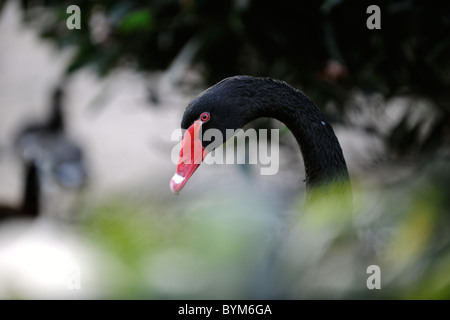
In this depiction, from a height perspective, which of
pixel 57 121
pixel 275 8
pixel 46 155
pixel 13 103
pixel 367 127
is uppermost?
pixel 13 103

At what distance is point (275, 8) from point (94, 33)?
51 cm

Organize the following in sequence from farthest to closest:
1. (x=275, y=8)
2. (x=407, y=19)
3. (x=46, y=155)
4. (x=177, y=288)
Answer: (x=46, y=155) < (x=275, y=8) < (x=407, y=19) < (x=177, y=288)

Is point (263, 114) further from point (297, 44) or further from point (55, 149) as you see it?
point (55, 149)

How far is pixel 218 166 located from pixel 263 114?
3.25ft

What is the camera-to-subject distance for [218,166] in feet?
5.73

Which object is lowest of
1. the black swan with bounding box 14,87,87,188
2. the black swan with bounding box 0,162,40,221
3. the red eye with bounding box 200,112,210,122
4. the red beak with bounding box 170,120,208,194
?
the red beak with bounding box 170,120,208,194

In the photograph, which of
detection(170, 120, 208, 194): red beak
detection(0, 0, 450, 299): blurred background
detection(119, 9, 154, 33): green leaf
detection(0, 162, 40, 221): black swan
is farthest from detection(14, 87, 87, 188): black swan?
detection(170, 120, 208, 194): red beak

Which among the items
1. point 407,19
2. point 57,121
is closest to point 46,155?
point 57,121

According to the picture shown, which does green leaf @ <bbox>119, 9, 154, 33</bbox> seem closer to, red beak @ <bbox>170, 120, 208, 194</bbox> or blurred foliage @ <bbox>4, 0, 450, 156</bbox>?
blurred foliage @ <bbox>4, 0, 450, 156</bbox>

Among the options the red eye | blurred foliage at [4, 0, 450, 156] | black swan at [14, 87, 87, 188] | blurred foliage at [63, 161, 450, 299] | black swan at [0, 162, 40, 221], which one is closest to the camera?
blurred foliage at [63, 161, 450, 299]

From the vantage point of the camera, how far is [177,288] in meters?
0.36

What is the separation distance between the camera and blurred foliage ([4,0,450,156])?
47.1 inches

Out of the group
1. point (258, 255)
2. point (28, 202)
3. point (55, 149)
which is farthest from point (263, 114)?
point (55, 149)

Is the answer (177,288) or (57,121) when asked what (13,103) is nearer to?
(57,121)
